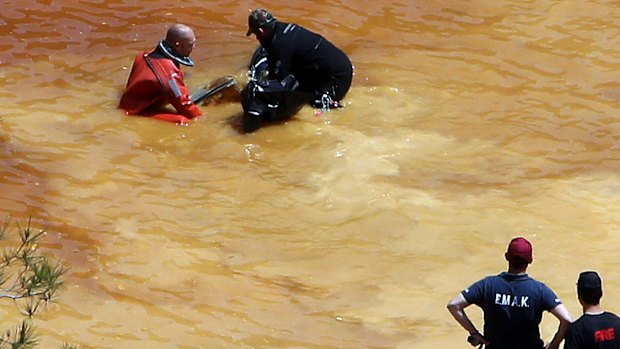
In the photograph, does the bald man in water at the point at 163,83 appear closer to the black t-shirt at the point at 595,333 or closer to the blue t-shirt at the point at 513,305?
the blue t-shirt at the point at 513,305

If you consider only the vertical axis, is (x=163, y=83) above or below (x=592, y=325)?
below

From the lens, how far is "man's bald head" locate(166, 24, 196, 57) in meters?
10.4

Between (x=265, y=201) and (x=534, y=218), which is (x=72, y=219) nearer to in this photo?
(x=265, y=201)

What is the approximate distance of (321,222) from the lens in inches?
346

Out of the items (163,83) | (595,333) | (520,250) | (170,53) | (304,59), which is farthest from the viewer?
(304,59)

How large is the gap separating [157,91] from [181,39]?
0.52m

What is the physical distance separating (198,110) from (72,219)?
2288mm

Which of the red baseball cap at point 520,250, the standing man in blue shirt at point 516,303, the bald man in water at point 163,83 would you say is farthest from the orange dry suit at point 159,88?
the red baseball cap at point 520,250

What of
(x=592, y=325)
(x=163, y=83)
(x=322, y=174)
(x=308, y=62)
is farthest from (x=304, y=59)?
(x=592, y=325)

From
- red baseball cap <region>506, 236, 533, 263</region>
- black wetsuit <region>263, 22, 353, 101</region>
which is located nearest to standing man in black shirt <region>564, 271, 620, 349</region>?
red baseball cap <region>506, 236, 533, 263</region>

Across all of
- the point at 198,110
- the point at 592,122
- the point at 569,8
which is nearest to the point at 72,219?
the point at 198,110

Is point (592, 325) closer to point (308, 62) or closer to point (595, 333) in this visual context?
point (595, 333)

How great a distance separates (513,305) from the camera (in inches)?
229

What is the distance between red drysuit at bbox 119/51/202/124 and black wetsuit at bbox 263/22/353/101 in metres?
0.86
